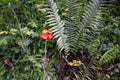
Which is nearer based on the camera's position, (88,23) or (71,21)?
(88,23)

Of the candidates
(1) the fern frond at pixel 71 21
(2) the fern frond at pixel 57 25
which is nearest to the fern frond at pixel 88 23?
(1) the fern frond at pixel 71 21

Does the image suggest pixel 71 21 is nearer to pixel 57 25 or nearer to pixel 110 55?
pixel 57 25

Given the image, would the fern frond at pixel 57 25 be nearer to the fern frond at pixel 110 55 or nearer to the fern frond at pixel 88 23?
the fern frond at pixel 88 23

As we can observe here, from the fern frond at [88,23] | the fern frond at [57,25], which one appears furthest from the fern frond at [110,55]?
the fern frond at [57,25]

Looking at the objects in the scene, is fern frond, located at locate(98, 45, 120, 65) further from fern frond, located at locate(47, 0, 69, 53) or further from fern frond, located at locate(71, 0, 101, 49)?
fern frond, located at locate(47, 0, 69, 53)

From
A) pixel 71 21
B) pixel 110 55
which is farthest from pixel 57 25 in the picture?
pixel 110 55

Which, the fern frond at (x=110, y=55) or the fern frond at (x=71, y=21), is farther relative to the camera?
the fern frond at (x=71, y=21)

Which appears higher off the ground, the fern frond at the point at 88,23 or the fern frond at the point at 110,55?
the fern frond at the point at 88,23

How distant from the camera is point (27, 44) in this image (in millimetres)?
2900

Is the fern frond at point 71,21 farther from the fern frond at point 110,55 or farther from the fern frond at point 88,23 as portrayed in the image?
the fern frond at point 110,55

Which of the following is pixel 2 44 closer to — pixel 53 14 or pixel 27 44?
pixel 27 44

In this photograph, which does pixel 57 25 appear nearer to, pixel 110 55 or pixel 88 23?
pixel 88 23

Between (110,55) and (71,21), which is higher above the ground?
(71,21)

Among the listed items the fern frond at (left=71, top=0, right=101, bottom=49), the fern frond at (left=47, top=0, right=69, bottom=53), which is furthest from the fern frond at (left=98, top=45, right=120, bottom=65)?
the fern frond at (left=47, top=0, right=69, bottom=53)
